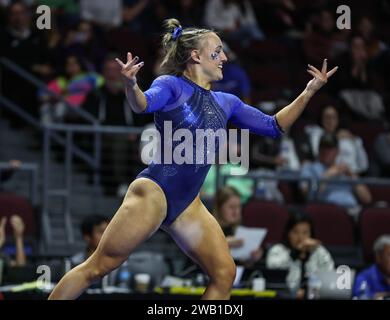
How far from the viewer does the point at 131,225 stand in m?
5.78

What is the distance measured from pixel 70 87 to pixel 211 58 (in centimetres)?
513

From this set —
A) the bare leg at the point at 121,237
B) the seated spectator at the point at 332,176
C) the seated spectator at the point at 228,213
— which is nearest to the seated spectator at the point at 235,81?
the seated spectator at the point at 332,176

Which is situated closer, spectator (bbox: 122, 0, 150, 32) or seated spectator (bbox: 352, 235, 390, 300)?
seated spectator (bbox: 352, 235, 390, 300)

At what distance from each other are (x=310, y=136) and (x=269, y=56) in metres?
2.11

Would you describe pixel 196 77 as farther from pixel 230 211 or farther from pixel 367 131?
pixel 367 131

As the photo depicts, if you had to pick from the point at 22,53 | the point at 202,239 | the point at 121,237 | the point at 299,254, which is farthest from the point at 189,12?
the point at 121,237

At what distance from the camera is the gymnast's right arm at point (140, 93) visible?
18.3 ft

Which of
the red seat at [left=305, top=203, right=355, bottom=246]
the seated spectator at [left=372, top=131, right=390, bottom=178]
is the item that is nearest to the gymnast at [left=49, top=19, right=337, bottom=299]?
the red seat at [left=305, top=203, right=355, bottom=246]

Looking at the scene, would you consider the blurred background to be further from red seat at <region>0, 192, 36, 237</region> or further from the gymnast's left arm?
the gymnast's left arm

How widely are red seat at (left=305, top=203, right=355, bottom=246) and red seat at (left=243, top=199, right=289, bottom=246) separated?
0.97 ft

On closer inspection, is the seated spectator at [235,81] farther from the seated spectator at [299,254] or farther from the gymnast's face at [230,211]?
the seated spectator at [299,254]

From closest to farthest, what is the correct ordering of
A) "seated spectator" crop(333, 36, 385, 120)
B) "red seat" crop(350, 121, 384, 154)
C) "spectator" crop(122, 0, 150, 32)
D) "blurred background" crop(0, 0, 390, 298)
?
1. "blurred background" crop(0, 0, 390, 298)
2. "red seat" crop(350, 121, 384, 154)
3. "seated spectator" crop(333, 36, 385, 120)
4. "spectator" crop(122, 0, 150, 32)

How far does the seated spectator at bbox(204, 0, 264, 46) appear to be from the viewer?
505 inches
